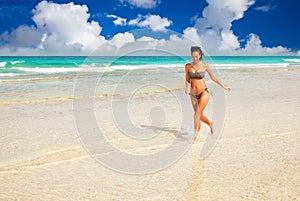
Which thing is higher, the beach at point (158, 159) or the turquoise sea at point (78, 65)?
the turquoise sea at point (78, 65)

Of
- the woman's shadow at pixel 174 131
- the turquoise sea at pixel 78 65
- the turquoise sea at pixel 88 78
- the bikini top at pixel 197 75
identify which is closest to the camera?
the bikini top at pixel 197 75

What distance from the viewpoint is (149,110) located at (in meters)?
8.77

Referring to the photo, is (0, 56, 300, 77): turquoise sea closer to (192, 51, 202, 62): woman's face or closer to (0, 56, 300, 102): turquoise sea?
(0, 56, 300, 102): turquoise sea

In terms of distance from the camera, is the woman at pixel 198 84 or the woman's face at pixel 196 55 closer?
the woman's face at pixel 196 55

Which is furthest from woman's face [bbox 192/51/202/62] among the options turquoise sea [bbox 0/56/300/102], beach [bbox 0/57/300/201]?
beach [bbox 0/57/300/201]

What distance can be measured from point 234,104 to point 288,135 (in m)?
3.64

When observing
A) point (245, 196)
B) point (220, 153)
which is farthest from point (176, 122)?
point (245, 196)

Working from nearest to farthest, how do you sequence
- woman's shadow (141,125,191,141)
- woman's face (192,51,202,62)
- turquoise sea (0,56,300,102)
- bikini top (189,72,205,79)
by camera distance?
woman's face (192,51,202,62) < bikini top (189,72,205,79) < woman's shadow (141,125,191,141) < turquoise sea (0,56,300,102)

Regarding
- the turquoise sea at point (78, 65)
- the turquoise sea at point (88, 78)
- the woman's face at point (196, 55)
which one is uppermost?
the turquoise sea at point (78, 65)

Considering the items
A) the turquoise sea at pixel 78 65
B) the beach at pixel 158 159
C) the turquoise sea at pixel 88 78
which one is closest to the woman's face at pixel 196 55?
the turquoise sea at pixel 88 78

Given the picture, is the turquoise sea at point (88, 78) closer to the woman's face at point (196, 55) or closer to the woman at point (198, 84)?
the woman at point (198, 84)

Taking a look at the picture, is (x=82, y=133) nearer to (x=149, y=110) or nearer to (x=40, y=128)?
(x=40, y=128)

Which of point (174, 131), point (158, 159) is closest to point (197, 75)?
point (174, 131)

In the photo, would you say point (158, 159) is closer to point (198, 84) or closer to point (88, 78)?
point (198, 84)
